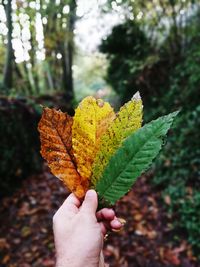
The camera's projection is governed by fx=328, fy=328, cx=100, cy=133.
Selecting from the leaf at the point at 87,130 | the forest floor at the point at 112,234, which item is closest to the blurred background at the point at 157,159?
the forest floor at the point at 112,234

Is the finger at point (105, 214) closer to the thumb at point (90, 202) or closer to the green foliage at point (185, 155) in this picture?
the thumb at point (90, 202)

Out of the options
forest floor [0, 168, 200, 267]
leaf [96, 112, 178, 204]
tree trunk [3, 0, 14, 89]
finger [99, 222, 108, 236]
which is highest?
tree trunk [3, 0, 14, 89]

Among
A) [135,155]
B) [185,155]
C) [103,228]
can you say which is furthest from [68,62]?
[135,155]

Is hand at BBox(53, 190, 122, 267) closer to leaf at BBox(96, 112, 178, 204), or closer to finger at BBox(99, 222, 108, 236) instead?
finger at BBox(99, 222, 108, 236)

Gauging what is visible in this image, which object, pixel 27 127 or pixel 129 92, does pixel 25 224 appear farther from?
pixel 129 92

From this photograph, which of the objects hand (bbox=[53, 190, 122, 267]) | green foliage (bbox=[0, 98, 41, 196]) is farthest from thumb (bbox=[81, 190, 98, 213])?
green foliage (bbox=[0, 98, 41, 196])

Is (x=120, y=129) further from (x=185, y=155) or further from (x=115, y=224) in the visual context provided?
(x=185, y=155)

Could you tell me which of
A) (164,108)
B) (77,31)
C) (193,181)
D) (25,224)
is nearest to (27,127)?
(25,224)
